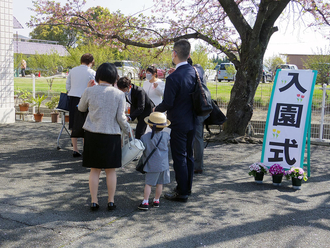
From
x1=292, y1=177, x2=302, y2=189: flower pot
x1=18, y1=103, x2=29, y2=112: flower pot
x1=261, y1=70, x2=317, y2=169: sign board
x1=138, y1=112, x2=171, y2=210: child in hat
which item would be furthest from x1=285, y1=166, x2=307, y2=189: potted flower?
x1=18, y1=103, x2=29, y2=112: flower pot

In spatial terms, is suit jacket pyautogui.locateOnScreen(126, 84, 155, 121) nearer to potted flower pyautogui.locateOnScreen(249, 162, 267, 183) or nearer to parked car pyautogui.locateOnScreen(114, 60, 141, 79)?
potted flower pyautogui.locateOnScreen(249, 162, 267, 183)

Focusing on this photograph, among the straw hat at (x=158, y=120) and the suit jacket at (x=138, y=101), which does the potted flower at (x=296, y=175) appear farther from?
the suit jacket at (x=138, y=101)

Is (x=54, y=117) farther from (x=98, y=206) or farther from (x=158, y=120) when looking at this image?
(x=158, y=120)

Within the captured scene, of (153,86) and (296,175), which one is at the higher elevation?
(153,86)

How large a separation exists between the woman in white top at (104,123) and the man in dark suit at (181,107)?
592 millimetres

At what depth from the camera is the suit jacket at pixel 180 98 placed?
4234 mm

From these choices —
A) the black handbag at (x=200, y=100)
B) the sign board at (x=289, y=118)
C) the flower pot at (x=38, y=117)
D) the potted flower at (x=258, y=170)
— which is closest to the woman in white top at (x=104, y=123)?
the black handbag at (x=200, y=100)

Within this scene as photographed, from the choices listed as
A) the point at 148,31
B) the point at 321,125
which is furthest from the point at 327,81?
the point at 148,31

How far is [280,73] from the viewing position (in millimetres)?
5758

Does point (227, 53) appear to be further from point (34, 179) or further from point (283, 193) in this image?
point (34, 179)

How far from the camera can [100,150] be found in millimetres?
3934

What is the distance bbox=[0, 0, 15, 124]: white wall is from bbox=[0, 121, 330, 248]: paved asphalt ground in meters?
4.92

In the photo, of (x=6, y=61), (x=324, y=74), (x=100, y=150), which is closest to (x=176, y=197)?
(x=100, y=150)

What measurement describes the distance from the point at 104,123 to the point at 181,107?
988 mm
